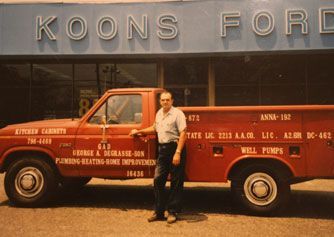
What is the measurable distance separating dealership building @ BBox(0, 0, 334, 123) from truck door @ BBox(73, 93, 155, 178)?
23.8 feet

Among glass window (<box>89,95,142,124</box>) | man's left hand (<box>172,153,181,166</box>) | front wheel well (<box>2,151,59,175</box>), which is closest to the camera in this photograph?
man's left hand (<box>172,153,181,166</box>)

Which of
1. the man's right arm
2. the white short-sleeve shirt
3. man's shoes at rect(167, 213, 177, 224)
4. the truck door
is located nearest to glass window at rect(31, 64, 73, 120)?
the truck door

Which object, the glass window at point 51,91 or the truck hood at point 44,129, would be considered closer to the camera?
the truck hood at point 44,129

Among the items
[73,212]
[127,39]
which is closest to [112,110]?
[73,212]

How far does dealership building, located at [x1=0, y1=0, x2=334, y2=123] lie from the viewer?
505 inches

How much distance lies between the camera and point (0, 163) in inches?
251

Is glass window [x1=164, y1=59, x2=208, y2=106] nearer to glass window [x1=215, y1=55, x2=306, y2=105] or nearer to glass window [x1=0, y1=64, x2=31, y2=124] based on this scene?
glass window [x1=215, y1=55, x2=306, y2=105]

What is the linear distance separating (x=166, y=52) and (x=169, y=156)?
318 inches

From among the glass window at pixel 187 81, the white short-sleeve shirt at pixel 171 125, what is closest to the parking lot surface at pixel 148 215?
the white short-sleeve shirt at pixel 171 125

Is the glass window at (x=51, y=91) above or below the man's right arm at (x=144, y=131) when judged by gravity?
above

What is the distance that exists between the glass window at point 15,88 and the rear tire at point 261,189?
11.4 metres

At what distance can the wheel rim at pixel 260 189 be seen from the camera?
5.73 meters

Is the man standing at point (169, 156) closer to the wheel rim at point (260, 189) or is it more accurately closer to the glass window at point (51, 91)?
the wheel rim at point (260, 189)

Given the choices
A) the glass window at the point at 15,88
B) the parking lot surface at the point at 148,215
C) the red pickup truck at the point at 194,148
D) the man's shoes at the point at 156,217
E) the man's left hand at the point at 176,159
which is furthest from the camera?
the glass window at the point at 15,88
